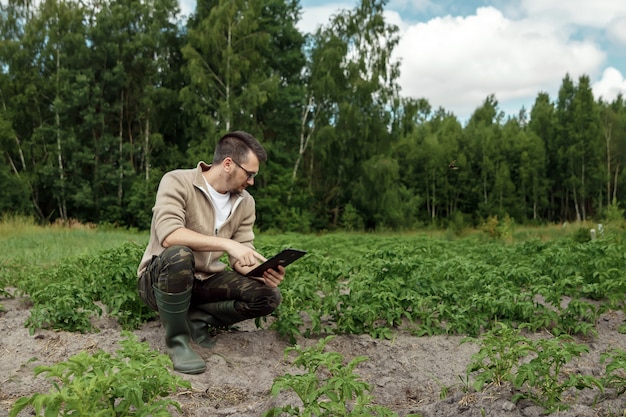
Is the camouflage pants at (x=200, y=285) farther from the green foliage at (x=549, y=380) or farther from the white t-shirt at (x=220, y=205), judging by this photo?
the green foliage at (x=549, y=380)

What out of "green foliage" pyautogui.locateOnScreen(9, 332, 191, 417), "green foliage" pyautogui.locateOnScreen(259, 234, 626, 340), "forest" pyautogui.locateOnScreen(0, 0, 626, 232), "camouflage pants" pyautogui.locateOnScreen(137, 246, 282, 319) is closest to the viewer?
"green foliage" pyautogui.locateOnScreen(9, 332, 191, 417)

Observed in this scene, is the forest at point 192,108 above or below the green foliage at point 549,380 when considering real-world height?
above

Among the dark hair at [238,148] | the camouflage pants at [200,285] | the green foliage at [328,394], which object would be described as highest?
the dark hair at [238,148]

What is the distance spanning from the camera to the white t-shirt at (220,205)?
4289mm

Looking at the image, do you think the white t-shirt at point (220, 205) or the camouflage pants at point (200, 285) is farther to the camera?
the white t-shirt at point (220, 205)

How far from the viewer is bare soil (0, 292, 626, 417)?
3.14 metres

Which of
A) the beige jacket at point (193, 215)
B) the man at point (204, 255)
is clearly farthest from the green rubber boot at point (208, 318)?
the beige jacket at point (193, 215)

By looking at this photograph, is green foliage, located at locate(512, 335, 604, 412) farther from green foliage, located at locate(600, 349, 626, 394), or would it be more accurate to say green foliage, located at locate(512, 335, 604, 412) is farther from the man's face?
the man's face

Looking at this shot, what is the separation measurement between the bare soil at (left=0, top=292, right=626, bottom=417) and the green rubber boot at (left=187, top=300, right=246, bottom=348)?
9 cm

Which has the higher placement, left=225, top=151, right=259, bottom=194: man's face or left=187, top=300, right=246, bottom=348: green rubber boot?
left=225, top=151, right=259, bottom=194: man's face

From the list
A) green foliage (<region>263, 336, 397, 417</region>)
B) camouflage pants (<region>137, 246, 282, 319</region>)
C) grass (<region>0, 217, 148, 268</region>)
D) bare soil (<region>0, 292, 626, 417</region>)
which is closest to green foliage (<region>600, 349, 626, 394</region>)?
bare soil (<region>0, 292, 626, 417</region>)

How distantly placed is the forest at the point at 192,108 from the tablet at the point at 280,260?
1965cm

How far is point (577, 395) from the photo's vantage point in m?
3.22

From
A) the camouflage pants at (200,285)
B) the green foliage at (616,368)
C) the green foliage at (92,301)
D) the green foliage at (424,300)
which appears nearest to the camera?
the green foliage at (616,368)
